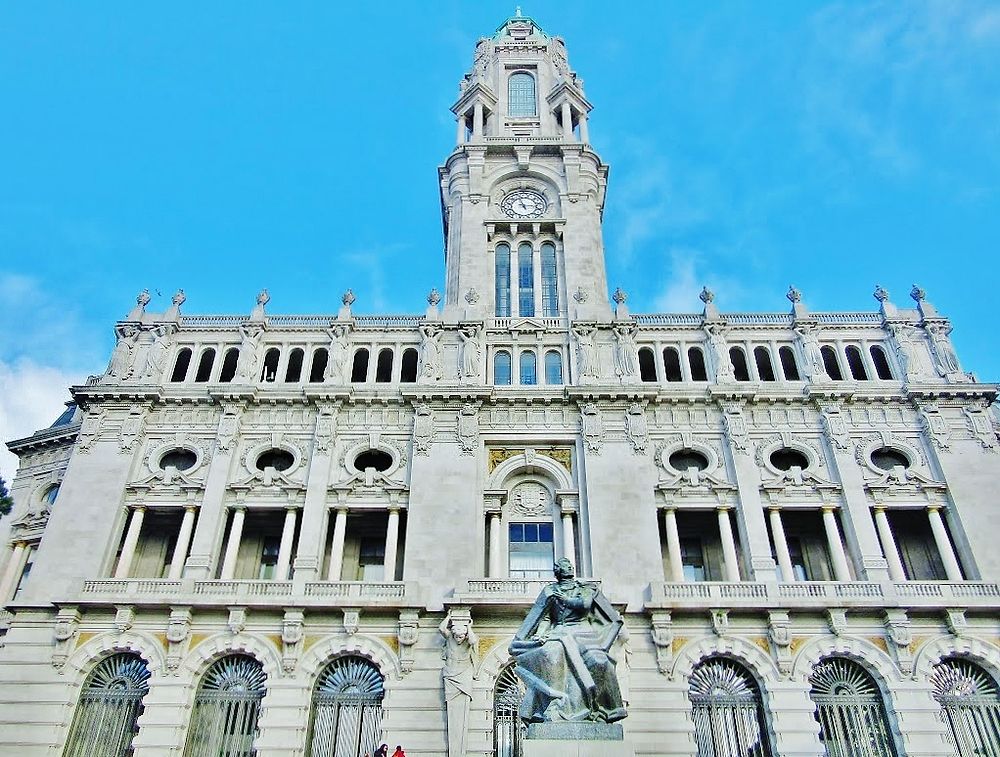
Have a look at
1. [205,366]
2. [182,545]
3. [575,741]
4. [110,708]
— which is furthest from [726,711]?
[205,366]

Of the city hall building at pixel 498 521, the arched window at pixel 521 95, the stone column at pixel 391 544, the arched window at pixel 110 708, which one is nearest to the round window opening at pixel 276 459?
the city hall building at pixel 498 521

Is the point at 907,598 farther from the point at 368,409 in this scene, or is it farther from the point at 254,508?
the point at 254,508

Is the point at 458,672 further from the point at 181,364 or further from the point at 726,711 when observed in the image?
the point at 181,364

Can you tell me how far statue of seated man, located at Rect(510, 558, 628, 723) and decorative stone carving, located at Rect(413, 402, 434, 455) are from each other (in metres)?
19.2

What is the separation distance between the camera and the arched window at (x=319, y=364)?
39.3 metres

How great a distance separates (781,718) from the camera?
28.7 metres

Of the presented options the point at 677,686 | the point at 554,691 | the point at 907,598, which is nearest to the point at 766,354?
the point at 907,598

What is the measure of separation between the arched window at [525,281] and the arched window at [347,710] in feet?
64.7

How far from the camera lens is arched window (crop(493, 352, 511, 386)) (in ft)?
128

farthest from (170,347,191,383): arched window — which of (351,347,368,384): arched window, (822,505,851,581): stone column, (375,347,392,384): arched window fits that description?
(822,505,851,581): stone column

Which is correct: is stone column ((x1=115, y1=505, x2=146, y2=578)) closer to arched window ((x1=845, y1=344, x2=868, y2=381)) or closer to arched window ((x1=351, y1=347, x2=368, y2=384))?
arched window ((x1=351, y1=347, x2=368, y2=384))

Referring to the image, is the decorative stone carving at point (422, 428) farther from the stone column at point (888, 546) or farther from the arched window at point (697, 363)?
the stone column at point (888, 546)

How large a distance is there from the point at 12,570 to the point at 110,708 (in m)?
11.4

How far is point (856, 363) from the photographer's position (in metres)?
39.0
